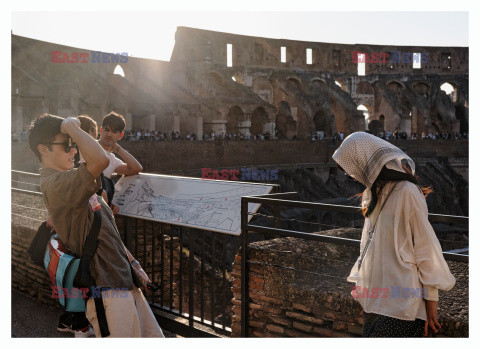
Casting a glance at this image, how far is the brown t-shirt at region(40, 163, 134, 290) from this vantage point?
9.37ft

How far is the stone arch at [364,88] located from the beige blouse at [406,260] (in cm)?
3728

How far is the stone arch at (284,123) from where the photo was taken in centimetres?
3225

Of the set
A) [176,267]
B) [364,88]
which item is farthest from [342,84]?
[176,267]

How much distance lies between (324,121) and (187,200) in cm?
3057

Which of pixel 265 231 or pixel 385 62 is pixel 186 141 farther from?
pixel 385 62

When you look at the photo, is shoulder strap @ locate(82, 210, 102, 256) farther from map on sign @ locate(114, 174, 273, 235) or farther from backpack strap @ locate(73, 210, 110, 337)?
map on sign @ locate(114, 174, 273, 235)

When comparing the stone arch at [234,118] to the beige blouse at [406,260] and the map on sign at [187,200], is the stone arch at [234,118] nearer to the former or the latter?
the map on sign at [187,200]

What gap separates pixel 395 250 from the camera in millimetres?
2656

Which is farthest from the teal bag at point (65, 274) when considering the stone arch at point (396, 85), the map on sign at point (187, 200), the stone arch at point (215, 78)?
the stone arch at point (396, 85)

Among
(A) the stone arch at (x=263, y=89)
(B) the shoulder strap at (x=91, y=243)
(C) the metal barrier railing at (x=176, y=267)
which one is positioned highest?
(A) the stone arch at (x=263, y=89)

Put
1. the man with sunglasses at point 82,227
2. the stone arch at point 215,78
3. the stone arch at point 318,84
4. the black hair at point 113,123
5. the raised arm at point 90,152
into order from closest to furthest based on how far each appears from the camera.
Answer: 1. the raised arm at point 90,152
2. the man with sunglasses at point 82,227
3. the black hair at point 113,123
4. the stone arch at point 215,78
5. the stone arch at point 318,84

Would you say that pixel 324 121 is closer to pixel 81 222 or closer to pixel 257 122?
pixel 257 122

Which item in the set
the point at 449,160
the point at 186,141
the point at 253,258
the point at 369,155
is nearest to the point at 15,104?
the point at 186,141

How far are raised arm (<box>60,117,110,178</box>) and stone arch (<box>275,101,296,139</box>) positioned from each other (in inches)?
1155
